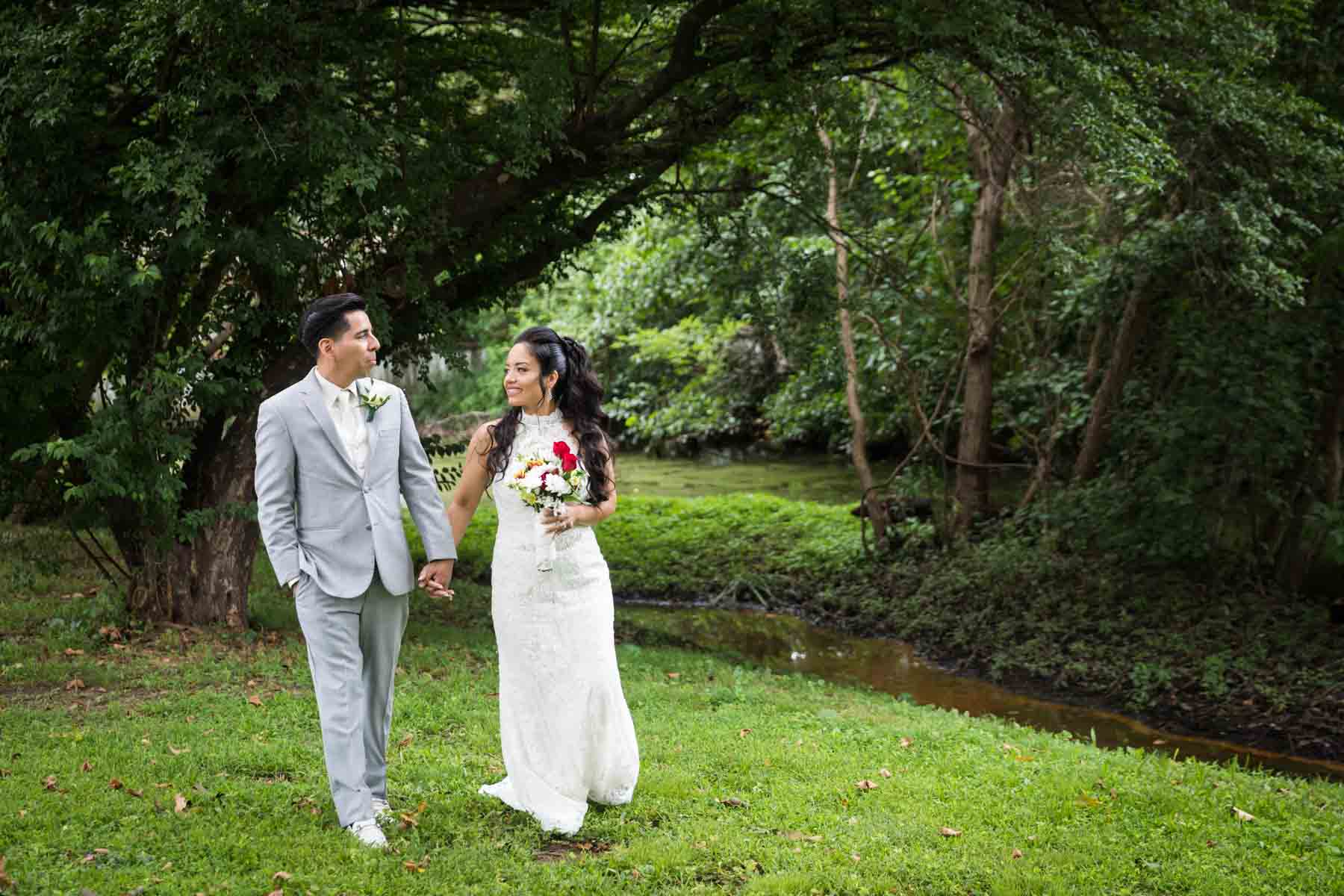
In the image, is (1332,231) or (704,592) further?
(704,592)

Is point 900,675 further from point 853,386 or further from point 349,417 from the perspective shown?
point 349,417

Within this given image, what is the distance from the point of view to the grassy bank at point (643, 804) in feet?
16.6

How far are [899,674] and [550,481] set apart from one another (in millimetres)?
8334

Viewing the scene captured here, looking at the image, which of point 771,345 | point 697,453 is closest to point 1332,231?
point 771,345

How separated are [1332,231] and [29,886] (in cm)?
1176

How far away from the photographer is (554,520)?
550 centimetres

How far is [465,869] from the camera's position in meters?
5.03

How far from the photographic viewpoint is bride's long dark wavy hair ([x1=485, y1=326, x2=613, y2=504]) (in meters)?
5.57

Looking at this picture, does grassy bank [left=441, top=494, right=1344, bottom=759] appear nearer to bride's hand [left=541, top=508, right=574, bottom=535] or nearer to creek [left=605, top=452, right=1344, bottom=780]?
creek [left=605, top=452, right=1344, bottom=780]

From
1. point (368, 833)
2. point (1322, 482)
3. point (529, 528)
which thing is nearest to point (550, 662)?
point (529, 528)

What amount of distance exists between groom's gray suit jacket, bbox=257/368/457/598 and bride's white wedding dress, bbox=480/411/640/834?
1.74 feet

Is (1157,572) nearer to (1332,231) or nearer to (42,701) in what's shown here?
(1332,231)

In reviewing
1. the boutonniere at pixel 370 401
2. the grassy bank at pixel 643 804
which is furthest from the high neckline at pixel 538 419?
the grassy bank at pixel 643 804

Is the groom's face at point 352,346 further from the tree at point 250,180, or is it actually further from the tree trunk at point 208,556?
the tree trunk at point 208,556
